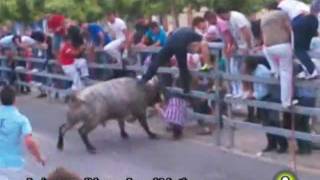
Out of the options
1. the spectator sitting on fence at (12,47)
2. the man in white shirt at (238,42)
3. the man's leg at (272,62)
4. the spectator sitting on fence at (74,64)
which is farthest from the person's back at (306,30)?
the spectator sitting on fence at (12,47)

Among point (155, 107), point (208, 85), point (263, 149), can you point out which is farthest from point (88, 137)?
point (263, 149)

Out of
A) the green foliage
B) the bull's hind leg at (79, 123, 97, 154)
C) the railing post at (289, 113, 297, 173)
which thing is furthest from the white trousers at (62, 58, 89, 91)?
the green foliage

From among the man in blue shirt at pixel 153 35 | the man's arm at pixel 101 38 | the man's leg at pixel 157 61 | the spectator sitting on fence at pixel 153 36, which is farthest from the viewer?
the man's arm at pixel 101 38

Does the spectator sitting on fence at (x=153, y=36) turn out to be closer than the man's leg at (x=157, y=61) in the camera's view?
No

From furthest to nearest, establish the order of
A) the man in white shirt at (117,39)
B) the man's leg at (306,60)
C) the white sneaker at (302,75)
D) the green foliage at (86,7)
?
the green foliage at (86,7), the man in white shirt at (117,39), the white sneaker at (302,75), the man's leg at (306,60)

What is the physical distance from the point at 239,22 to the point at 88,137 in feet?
10.8

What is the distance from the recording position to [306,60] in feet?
33.0

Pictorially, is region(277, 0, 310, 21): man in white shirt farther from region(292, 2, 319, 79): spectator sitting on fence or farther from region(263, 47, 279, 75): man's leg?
region(263, 47, 279, 75): man's leg

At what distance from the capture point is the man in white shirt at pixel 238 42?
1145cm

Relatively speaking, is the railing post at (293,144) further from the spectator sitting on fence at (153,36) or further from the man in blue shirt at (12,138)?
the spectator sitting on fence at (153,36)

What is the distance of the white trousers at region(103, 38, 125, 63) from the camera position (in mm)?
14951

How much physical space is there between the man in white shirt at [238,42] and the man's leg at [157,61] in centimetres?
132

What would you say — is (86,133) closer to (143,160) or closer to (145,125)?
(145,125)

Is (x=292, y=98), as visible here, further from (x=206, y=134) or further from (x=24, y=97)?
(x=24, y=97)
